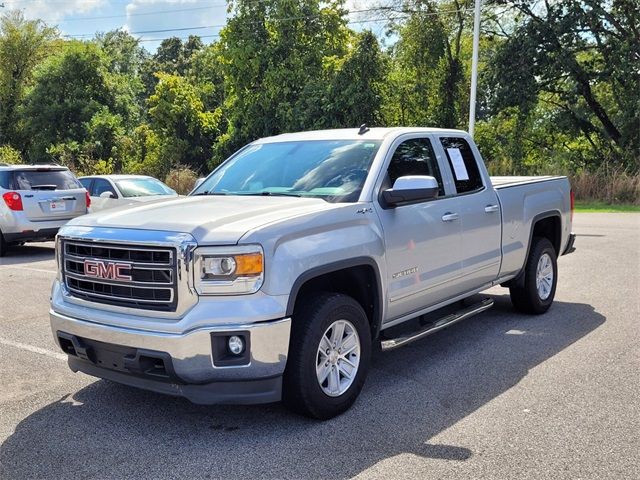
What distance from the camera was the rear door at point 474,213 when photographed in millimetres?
5684

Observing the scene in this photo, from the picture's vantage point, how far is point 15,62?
141 feet

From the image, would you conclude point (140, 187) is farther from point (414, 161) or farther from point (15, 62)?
point (15, 62)

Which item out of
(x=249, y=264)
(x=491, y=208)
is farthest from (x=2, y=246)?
(x=249, y=264)

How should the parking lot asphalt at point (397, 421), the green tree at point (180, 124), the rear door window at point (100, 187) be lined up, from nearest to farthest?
the parking lot asphalt at point (397, 421)
the rear door window at point (100, 187)
the green tree at point (180, 124)

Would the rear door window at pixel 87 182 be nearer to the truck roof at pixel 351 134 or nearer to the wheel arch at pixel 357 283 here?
the truck roof at pixel 351 134

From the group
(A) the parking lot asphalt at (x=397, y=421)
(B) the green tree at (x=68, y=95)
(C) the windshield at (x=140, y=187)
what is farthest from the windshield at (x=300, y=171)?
(B) the green tree at (x=68, y=95)

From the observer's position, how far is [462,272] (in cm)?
562

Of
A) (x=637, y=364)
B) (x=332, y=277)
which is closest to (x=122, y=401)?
(x=332, y=277)

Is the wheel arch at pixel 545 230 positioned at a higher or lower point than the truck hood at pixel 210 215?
lower

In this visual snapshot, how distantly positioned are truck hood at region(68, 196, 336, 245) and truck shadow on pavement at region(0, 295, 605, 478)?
1270 mm

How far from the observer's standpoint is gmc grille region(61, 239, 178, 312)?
3863 mm

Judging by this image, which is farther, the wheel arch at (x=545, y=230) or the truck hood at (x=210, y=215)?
the wheel arch at (x=545, y=230)

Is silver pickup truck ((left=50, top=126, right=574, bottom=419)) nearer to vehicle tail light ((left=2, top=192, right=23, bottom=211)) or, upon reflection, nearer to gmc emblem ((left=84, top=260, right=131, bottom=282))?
gmc emblem ((left=84, top=260, right=131, bottom=282))

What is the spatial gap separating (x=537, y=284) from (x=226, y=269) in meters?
4.34
